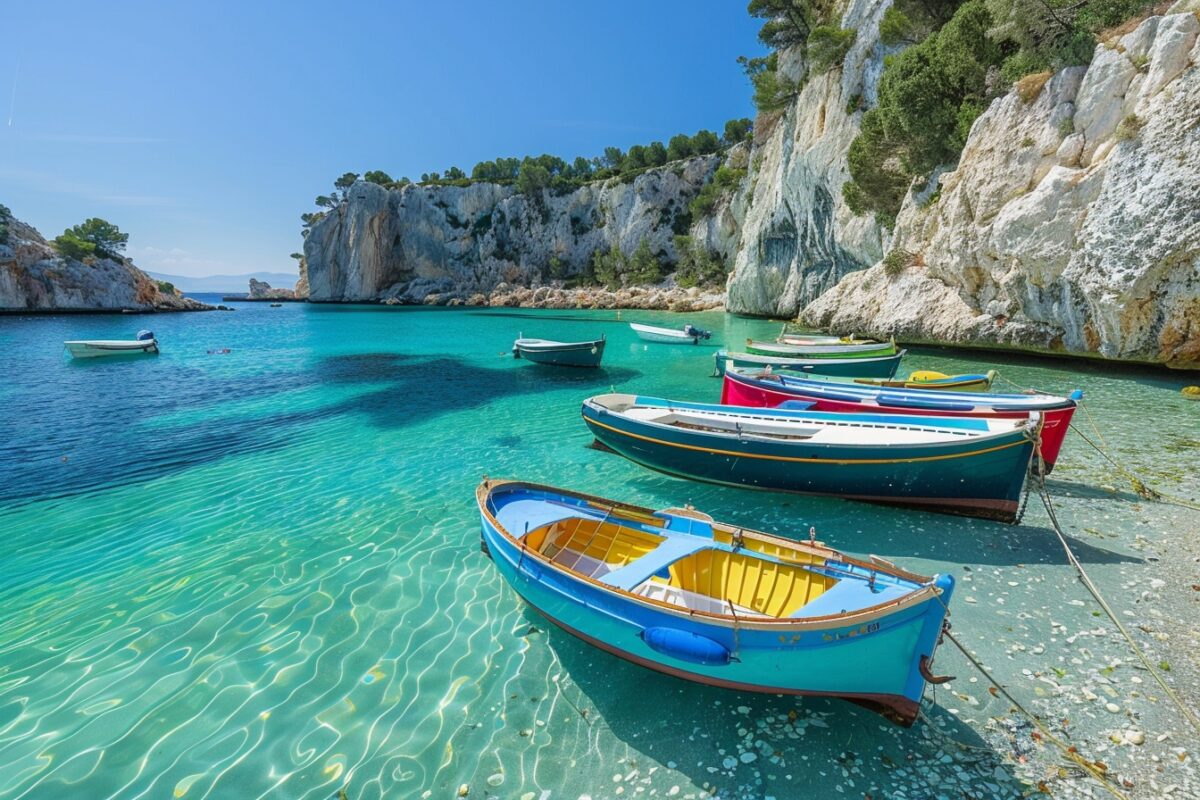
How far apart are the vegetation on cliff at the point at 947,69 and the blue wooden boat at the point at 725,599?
27004mm

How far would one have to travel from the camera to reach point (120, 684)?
6.19 meters

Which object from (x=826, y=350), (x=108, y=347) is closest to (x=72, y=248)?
(x=108, y=347)

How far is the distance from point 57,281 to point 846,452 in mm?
104643

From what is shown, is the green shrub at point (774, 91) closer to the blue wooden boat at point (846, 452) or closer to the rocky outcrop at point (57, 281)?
the blue wooden boat at point (846, 452)

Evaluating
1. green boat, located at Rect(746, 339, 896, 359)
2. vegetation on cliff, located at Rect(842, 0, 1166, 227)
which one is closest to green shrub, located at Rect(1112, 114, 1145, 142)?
vegetation on cliff, located at Rect(842, 0, 1166, 227)

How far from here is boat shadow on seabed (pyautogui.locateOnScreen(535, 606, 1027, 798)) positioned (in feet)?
15.0

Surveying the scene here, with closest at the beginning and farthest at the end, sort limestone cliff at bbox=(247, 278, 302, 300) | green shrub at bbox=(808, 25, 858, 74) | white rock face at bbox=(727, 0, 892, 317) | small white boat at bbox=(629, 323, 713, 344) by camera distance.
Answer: small white boat at bbox=(629, 323, 713, 344)
white rock face at bbox=(727, 0, 892, 317)
green shrub at bbox=(808, 25, 858, 74)
limestone cliff at bbox=(247, 278, 302, 300)

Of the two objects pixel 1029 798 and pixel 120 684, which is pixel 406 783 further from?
pixel 1029 798

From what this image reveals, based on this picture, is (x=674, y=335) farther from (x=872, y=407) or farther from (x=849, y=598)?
(x=849, y=598)

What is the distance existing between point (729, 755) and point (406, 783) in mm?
3189

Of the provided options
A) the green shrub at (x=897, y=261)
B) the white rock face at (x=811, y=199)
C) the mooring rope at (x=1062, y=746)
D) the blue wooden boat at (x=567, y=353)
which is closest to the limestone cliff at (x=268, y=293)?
the white rock face at (x=811, y=199)

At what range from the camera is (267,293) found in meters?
146

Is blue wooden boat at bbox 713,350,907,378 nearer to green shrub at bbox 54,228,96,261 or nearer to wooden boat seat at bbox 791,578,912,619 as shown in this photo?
wooden boat seat at bbox 791,578,912,619

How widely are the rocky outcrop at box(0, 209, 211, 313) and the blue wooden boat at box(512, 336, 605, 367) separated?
8555 cm
